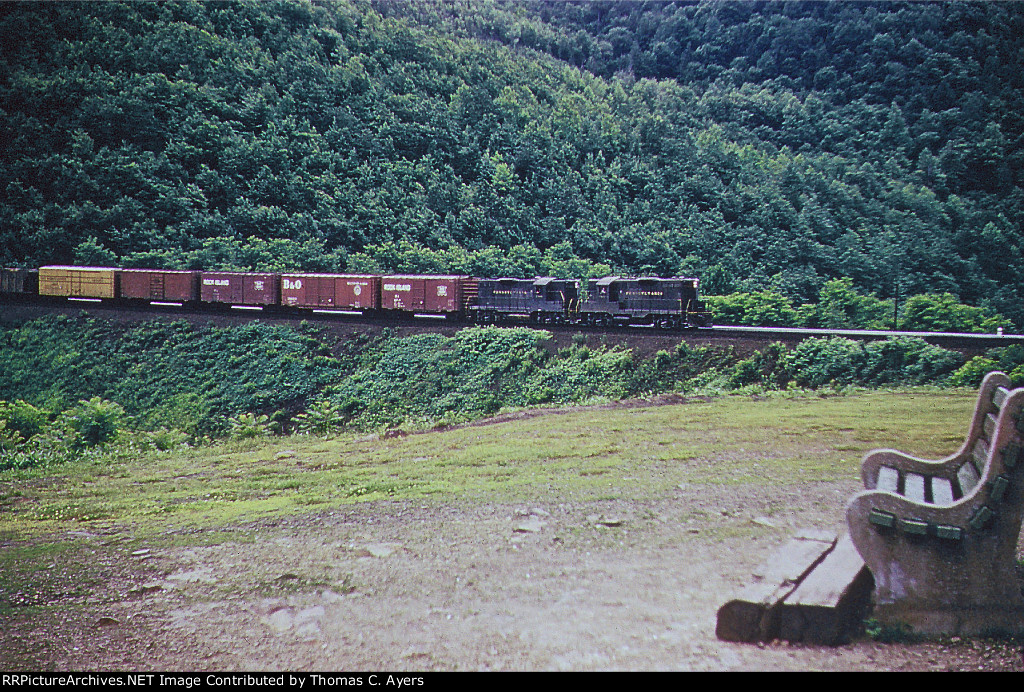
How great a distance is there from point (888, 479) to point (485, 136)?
29.3ft

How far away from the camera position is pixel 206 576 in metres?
5.37

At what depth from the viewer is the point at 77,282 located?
12.7 metres

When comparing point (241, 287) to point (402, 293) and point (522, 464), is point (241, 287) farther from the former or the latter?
point (522, 464)

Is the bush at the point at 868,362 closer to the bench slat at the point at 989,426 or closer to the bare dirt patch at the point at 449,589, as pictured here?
the bare dirt patch at the point at 449,589

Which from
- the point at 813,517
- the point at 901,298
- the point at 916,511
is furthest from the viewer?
the point at 901,298

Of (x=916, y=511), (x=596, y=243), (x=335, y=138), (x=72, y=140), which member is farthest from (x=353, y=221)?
(x=916, y=511)

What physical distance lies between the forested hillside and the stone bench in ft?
15.1

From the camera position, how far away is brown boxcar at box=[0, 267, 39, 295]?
12.1 meters

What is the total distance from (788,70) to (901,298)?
4.39 m

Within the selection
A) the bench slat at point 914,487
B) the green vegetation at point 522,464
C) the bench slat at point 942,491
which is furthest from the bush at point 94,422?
the bench slat at point 942,491

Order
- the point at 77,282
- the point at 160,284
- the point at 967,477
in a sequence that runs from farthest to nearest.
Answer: the point at 160,284
the point at 77,282
the point at 967,477

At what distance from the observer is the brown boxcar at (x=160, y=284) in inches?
507

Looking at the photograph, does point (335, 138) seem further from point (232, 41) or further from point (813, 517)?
point (813, 517)

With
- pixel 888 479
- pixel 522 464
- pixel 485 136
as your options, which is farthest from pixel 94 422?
pixel 888 479
